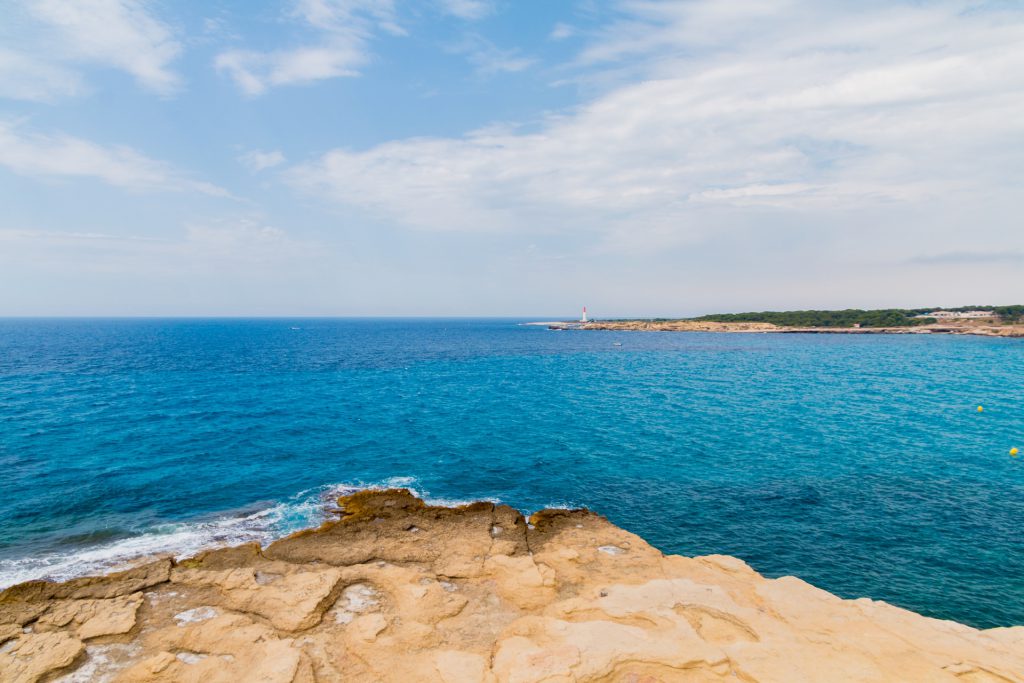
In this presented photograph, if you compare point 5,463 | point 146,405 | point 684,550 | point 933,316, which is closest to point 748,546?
point 684,550

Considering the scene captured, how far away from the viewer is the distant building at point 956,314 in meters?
182

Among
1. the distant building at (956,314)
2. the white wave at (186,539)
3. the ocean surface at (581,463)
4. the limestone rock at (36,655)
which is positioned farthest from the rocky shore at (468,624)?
the distant building at (956,314)

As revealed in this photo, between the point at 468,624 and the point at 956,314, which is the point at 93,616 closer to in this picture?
the point at 468,624

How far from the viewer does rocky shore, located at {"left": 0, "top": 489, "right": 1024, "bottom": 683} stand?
13.3 metres

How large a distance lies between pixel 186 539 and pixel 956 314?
833 ft

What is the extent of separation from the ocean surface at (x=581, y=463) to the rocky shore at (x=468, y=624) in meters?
4.77

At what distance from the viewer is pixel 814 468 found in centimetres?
3416

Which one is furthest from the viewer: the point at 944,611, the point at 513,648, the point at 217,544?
the point at 217,544

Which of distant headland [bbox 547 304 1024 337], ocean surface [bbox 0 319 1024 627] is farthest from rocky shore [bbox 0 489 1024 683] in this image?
distant headland [bbox 547 304 1024 337]

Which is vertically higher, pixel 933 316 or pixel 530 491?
pixel 933 316

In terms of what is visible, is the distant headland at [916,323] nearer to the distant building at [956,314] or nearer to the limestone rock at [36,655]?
the distant building at [956,314]

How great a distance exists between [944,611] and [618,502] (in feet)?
48.0

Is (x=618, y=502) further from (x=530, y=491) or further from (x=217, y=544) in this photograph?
(x=217, y=544)

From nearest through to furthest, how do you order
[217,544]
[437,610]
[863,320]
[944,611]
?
[437,610] < [944,611] < [217,544] < [863,320]
